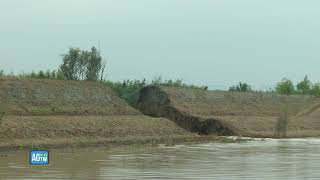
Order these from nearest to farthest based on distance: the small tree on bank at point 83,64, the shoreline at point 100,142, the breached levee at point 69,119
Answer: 1. the shoreline at point 100,142
2. the breached levee at point 69,119
3. the small tree on bank at point 83,64

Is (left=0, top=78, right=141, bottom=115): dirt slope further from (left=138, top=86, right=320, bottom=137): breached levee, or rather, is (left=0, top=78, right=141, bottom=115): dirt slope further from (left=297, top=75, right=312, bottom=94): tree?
(left=297, top=75, right=312, bottom=94): tree

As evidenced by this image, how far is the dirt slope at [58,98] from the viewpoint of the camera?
1394 inches

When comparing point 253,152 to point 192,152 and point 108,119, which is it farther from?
point 108,119

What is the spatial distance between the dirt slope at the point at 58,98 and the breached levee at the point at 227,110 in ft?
10.8

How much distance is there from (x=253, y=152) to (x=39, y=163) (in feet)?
32.9

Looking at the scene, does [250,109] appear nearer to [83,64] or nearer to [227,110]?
[227,110]

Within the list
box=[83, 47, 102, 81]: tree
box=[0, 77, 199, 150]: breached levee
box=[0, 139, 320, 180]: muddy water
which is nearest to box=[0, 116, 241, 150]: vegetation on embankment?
box=[0, 77, 199, 150]: breached levee

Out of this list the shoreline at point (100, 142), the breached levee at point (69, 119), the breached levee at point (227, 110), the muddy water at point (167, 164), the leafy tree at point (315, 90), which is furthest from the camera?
the leafy tree at point (315, 90)

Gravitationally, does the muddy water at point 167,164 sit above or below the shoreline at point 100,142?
below

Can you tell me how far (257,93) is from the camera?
53.6 m

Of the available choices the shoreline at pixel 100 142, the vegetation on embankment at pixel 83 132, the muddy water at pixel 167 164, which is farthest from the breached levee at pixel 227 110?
the muddy water at pixel 167 164

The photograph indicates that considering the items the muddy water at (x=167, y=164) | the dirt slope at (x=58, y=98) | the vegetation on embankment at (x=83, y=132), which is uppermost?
the dirt slope at (x=58, y=98)

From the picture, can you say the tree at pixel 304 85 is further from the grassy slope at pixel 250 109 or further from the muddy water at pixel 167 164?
the muddy water at pixel 167 164

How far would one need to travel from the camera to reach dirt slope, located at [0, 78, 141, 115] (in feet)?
116
